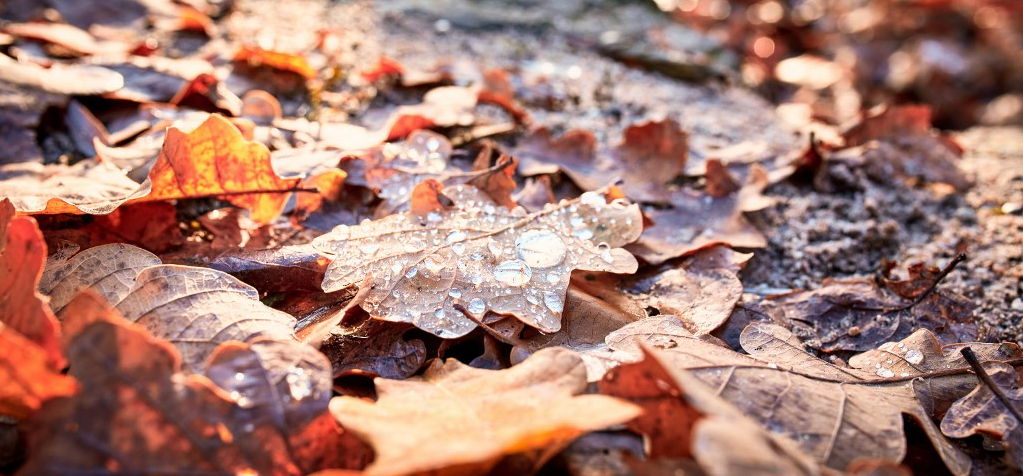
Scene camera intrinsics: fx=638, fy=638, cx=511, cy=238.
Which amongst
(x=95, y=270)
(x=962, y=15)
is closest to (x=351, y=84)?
(x=95, y=270)

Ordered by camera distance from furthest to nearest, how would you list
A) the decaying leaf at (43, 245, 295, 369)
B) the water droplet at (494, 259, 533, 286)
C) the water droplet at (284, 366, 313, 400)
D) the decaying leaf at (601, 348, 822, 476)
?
the water droplet at (494, 259, 533, 286) → the decaying leaf at (43, 245, 295, 369) → the water droplet at (284, 366, 313, 400) → the decaying leaf at (601, 348, 822, 476)

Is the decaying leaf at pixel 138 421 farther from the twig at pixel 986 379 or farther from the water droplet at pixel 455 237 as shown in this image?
the twig at pixel 986 379

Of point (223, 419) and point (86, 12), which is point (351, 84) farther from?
point (223, 419)

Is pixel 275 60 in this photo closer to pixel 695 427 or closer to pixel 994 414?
pixel 695 427

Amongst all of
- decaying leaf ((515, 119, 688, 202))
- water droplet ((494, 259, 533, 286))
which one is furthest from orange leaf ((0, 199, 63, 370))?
decaying leaf ((515, 119, 688, 202))

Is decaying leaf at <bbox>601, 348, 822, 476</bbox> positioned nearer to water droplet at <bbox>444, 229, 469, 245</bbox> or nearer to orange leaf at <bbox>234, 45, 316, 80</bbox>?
water droplet at <bbox>444, 229, 469, 245</bbox>

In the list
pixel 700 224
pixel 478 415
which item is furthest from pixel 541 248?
pixel 700 224

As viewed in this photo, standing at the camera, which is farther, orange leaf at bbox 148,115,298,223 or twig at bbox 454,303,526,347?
orange leaf at bbox 148,115,298,223
